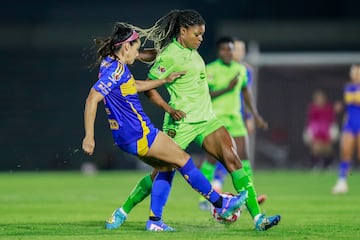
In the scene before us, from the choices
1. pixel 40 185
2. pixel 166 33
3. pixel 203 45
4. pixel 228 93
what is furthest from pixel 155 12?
pixel 166 33

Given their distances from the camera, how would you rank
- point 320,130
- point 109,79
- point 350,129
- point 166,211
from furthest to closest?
point 320,130
point 350,129
point 166,211
point 109,79

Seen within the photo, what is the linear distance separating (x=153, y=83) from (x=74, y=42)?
19920 mm

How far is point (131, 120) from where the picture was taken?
1106 centimetres

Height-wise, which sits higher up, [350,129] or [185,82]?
[185,82]

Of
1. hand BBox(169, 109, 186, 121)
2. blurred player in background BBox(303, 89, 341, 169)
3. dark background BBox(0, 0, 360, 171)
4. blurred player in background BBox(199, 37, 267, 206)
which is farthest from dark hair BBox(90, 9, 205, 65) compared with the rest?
dark background BBox(0, 0, 360, 171)

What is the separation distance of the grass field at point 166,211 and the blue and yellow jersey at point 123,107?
39.0 inches

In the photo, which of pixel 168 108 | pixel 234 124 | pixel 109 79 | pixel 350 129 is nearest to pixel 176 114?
pixel 168 108

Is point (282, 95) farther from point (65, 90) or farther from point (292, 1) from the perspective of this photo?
point (65, 90)

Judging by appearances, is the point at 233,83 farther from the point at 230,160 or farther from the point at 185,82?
the point at 230,160

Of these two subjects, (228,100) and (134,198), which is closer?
(134,198)

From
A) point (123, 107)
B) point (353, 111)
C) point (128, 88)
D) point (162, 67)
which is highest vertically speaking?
point (162, 67)

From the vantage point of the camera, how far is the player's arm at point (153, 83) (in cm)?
1129

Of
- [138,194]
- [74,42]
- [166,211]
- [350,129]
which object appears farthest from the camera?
[74,42]

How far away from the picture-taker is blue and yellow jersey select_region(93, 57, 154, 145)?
11.0 metres
